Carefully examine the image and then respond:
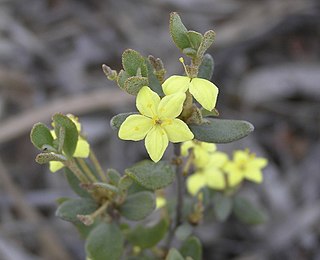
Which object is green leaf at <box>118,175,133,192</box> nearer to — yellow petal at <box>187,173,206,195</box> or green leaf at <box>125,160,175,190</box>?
green leaf at <box>125,160,175,190</box>

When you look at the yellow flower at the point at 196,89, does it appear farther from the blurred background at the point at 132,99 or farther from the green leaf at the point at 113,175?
the blurred background at the point at 132,99

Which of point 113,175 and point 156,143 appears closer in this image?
point 156,143

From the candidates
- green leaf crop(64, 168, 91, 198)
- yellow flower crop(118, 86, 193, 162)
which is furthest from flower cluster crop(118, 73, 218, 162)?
green leaf crop(64, 168, 91, 198)

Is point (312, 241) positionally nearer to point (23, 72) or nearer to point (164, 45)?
point (164, 45)

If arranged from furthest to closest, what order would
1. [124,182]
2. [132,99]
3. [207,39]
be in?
1. [132,99]
2. [124,182]
3. [207,39]

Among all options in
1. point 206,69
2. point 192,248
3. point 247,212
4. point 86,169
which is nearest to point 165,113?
point 206,69

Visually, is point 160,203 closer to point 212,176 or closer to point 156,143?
point 212,176

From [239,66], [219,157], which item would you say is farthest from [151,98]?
[239,66]
